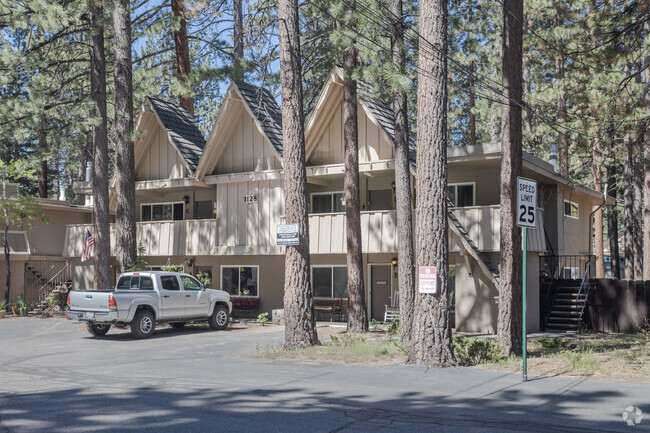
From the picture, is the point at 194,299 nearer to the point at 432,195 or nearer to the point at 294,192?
the point at 294,192

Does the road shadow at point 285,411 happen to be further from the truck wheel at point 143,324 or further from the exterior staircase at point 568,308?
the exterior staircase at point 568,308

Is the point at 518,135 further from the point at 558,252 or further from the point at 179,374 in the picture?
the point at 558,252

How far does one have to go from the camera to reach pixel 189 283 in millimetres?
22922

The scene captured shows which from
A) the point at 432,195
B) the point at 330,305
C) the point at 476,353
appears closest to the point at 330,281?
the point at 330,305

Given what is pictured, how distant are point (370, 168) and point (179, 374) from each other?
1356 cm

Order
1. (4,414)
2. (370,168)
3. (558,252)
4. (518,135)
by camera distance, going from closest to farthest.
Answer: (4,414), (518,135), (370,168), (558,252)

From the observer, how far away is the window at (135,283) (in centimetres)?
2156

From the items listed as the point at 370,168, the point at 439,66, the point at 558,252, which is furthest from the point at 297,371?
the point at 558,252

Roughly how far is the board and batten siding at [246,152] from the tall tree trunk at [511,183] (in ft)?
42.6

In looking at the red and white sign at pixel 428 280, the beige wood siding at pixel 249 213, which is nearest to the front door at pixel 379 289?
the beige wood siding at pixel 249 213

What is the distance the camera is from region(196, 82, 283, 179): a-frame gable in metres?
28.1

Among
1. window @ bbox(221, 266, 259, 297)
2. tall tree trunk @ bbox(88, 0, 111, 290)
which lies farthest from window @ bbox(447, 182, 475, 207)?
tall tree trunk @ bbox(88, 0, 111, 290)

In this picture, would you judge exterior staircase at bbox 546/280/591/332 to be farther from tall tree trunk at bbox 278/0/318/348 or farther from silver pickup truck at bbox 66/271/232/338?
silver pickup truck at bbox 66/271/232/338

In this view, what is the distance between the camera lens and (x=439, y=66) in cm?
1444
